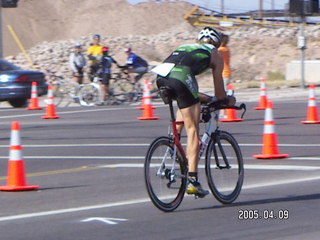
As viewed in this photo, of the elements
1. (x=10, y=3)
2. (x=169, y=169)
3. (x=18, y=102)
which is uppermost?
(x=10, y=3)

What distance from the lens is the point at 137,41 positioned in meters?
68.2

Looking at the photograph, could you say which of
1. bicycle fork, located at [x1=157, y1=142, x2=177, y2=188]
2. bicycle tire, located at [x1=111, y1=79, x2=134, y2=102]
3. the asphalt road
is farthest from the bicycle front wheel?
bicycle tire, located at [x1=111, y1=79, x2=134, y2=102]

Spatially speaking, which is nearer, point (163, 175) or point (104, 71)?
point (163, 175)

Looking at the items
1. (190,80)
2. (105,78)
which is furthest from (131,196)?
(105,78)

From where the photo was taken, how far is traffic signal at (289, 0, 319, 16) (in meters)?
30.5

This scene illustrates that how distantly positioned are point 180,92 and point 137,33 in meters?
91.4

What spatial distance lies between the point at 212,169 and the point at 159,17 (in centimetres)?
9804

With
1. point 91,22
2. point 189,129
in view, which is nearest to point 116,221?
point 189,129

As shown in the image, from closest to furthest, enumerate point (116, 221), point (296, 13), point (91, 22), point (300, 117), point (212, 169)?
point (116, 221)
point (212, 169)
point (300, 117)
point (296, 13)
point (91, 22)

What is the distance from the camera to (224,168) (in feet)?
31.6

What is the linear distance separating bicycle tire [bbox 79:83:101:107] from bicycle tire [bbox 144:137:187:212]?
17736 millimetres

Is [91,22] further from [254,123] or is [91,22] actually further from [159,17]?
[254,123]

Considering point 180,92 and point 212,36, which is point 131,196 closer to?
point 180,92

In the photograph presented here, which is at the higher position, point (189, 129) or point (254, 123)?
point (189, 129)
